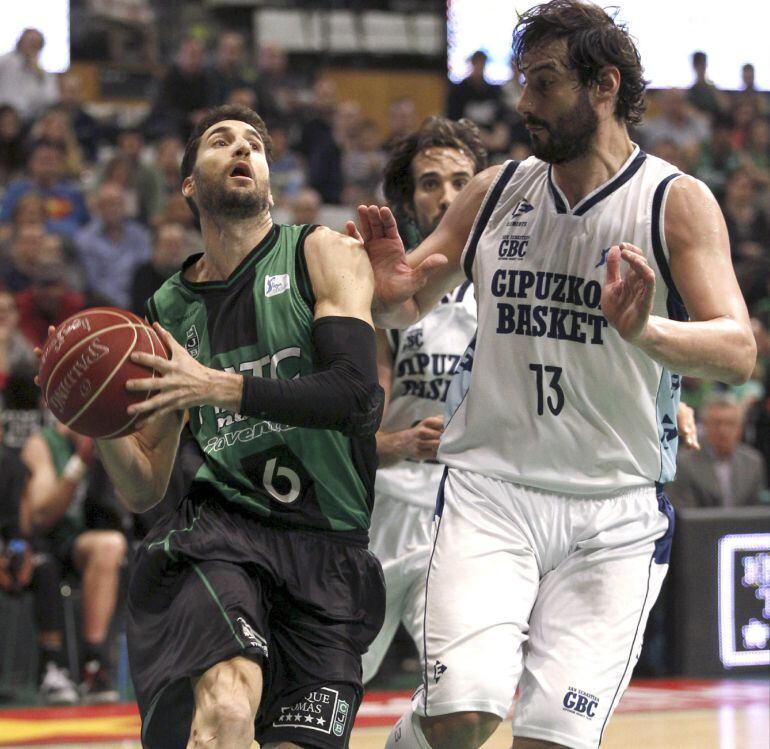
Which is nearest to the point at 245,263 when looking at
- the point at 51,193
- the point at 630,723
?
the point at 630,723

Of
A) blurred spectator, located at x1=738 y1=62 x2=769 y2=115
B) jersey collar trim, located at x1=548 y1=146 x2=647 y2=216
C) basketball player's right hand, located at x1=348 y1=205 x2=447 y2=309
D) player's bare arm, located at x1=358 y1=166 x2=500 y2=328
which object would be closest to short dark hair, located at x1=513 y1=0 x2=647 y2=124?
jersey collar trim, located at x1=548 y1=146 x2=647 y2=216

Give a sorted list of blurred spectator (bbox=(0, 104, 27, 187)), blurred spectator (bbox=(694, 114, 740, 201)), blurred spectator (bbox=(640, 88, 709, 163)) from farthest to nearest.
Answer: blurred spectator (bbox=(640, 88, 709, 163)) → blurred spectator (bbox=(694, 114, 740, 201)) → blurred spectator (bbox=(0, 104, 27, 187))

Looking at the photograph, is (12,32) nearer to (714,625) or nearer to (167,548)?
(714,625)

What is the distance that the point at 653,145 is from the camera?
14164mm

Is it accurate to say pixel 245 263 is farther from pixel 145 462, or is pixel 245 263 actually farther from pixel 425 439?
pixel 425 439

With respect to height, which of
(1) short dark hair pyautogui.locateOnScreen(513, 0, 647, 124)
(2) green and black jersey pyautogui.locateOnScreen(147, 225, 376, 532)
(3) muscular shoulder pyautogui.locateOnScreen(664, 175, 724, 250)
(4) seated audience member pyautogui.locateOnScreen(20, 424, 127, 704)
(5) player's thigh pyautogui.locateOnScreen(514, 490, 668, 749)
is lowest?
(4) seated audience member pyautogui.locateOnScreen(20, 424, 127, 704)

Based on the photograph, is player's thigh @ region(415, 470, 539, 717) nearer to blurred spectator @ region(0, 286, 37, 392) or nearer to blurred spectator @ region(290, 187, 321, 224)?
blurred spectator @ region(0, 286, 37, 392)

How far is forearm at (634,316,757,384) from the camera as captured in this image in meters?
3.48

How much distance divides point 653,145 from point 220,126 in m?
10.7

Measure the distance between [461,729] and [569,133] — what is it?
1647mm

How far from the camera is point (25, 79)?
40.9 feet

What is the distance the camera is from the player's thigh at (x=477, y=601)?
3.65 metres

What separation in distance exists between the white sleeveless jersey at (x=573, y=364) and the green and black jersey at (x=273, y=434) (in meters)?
0.41

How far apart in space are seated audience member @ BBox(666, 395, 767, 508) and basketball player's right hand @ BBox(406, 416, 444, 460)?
14.9 feet
